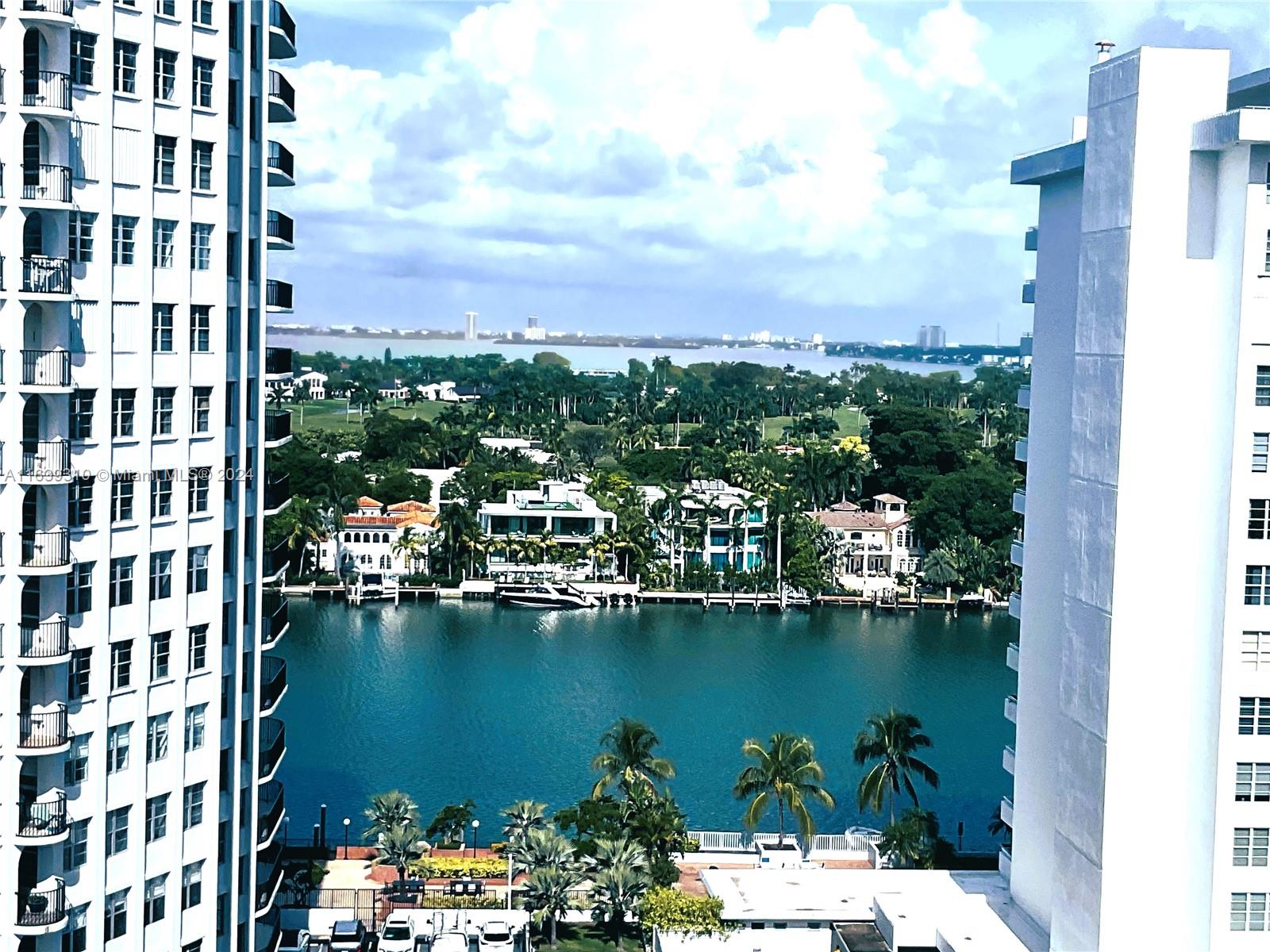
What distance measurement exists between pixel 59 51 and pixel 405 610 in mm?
52738

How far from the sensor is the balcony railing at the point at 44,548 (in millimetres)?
18219

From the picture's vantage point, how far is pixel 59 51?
1812 cm

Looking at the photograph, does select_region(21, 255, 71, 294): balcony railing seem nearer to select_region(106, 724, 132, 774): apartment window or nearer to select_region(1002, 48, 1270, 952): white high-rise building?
select_region(106, 724, 132, 774): apartment window

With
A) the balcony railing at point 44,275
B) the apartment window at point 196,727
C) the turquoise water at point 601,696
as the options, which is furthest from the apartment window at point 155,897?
the turquoise water at point 601,696

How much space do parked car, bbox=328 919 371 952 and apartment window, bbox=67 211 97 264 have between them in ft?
38.9

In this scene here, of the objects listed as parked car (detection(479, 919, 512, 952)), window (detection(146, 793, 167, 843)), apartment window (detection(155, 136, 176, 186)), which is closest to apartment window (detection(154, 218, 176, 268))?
apartment window (detection(155, 136, 176, 186))

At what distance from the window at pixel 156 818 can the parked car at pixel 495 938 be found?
6.99 meters

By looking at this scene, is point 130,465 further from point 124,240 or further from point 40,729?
point 40,729

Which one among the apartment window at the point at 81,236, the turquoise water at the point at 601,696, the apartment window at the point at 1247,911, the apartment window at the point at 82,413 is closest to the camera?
the apartment window at the point at 81,236

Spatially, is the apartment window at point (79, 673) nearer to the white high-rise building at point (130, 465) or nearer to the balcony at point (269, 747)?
the white high-rise building at point (130, 465)

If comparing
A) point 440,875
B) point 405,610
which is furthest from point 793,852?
point 405,610

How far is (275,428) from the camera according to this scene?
23375 millimetres

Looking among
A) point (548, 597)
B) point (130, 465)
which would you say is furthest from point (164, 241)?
point (548, 597)

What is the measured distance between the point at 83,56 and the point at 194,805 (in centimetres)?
890
